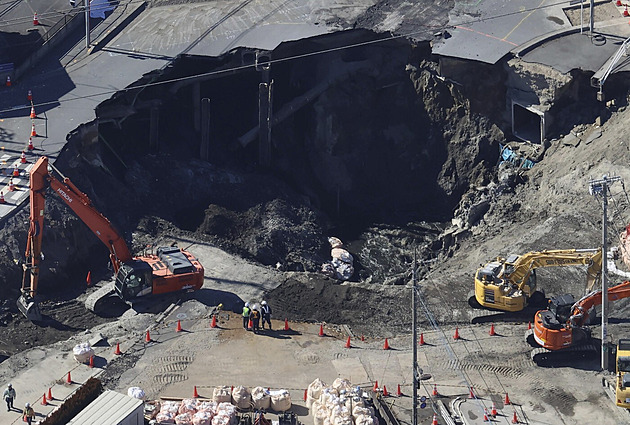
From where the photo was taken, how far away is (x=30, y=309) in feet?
170

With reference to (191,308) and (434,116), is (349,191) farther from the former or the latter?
(191,308)

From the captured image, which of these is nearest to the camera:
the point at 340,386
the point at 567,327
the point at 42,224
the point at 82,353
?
the point at 340,386

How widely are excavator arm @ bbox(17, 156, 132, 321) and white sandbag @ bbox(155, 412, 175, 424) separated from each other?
999cm

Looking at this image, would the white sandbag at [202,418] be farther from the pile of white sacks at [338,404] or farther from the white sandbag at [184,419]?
the pile of white sacks at [338,404]

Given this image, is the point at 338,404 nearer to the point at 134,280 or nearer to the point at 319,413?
the point at 319,413

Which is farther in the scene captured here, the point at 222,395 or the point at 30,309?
the point at 30,309

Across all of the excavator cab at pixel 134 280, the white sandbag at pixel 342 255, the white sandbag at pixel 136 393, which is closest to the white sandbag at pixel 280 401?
the white sandbag at pixel 136 393

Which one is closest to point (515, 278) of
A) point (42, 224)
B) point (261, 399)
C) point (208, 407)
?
point (261, 399)

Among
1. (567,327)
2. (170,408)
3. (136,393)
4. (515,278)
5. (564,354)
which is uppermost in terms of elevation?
(515,278)

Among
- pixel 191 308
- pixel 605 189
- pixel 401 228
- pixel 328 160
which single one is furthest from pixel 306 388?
pixel 328 160

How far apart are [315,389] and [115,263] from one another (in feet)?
37.7

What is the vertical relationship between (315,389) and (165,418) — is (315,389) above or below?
below

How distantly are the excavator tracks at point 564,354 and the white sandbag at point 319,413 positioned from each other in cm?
798

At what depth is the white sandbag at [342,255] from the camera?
60094 millimetres
